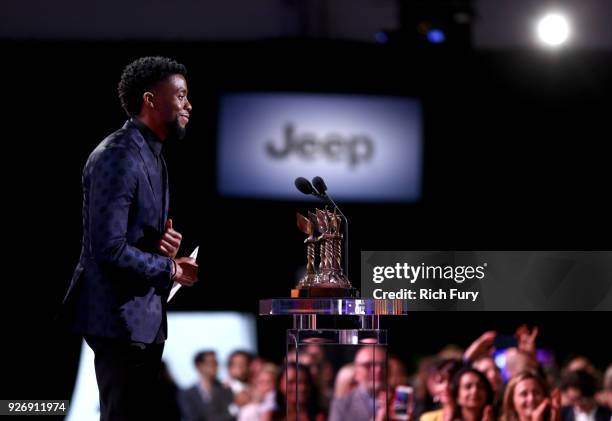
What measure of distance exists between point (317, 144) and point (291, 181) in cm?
26

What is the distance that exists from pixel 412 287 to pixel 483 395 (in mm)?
986

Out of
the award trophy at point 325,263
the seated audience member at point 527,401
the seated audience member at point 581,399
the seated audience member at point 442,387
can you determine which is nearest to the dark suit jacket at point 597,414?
the seated audience member at point 581,399

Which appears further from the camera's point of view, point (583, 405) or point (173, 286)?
point (583, 405)

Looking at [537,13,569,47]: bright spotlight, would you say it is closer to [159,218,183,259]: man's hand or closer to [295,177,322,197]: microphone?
[295,177,322,197]: microphone

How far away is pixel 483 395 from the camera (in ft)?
16.2

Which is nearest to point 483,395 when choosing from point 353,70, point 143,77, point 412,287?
point 412,287

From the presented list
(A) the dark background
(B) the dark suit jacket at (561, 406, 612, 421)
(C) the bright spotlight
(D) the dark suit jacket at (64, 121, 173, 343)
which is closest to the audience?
(B) the dark suit jacket at (561, 406, 612, 421)

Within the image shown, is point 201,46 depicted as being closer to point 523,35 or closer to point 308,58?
point 308,58

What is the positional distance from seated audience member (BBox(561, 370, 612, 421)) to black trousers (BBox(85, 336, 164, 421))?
3.82 m

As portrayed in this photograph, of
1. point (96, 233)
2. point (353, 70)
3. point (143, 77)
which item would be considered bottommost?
point (96, 233)

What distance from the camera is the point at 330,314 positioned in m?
2.83

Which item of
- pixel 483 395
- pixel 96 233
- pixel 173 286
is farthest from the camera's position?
pixel 483 395

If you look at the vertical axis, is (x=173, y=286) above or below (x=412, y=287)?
below

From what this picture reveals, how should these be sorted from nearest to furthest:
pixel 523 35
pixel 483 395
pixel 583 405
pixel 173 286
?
pixel 173 286 → pixel 483 395 → pixel 583 405 → pixel 523 35
